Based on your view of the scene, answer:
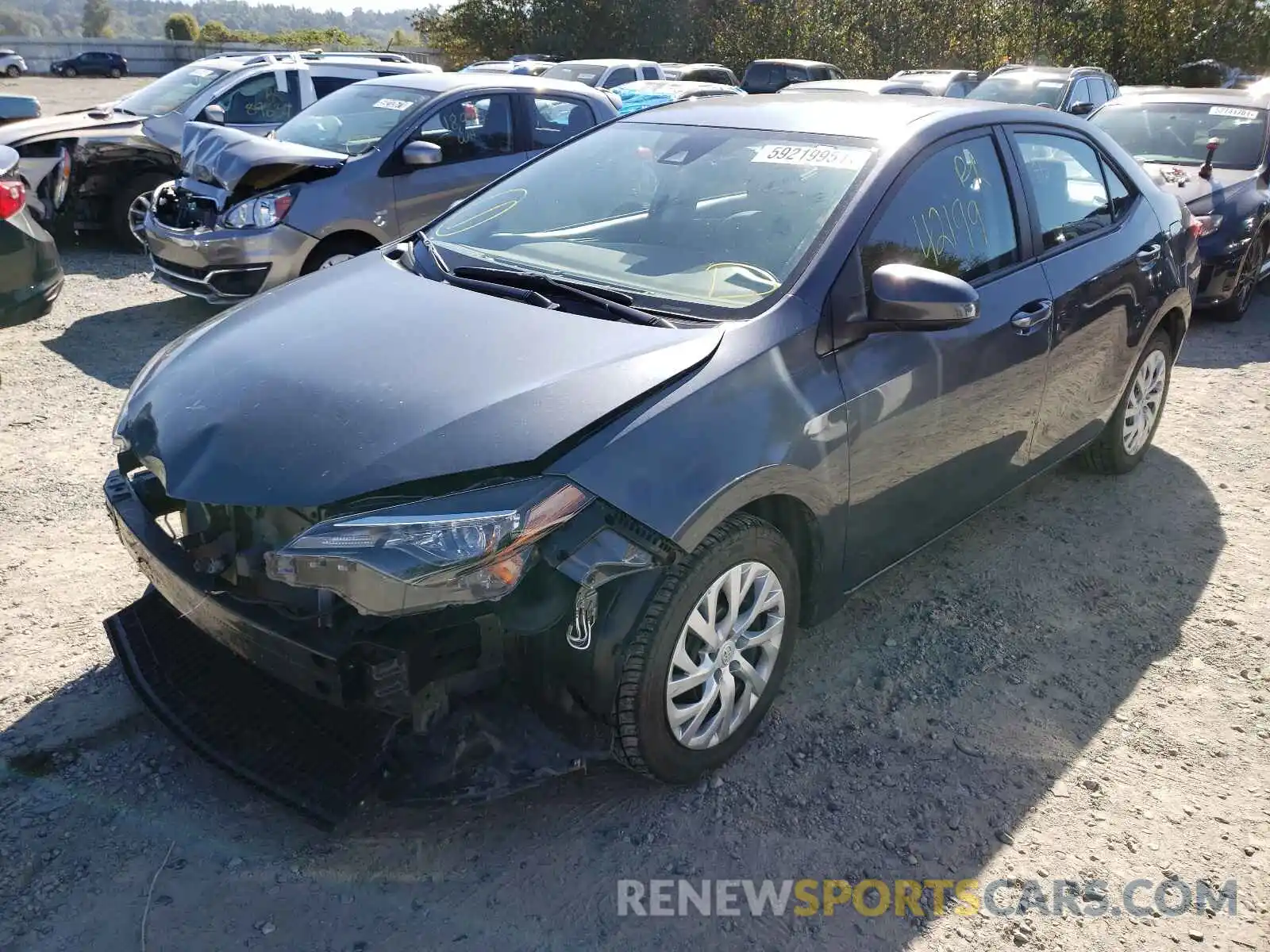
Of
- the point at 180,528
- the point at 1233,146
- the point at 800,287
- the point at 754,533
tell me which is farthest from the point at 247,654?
the point at 1233,146

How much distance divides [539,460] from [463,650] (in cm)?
48

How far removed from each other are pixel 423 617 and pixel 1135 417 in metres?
3.89

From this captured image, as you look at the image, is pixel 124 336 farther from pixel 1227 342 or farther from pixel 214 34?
pixel 214 34

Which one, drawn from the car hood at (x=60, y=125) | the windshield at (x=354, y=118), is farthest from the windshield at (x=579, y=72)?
the windshield at (x=354, y=118)

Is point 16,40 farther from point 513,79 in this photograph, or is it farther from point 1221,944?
point 1221,944

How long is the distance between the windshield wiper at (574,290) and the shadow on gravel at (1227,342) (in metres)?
5.40

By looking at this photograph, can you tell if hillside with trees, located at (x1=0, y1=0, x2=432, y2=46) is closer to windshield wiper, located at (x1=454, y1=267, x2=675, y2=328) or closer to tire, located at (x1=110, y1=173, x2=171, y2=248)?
tire, located at (x1=110, y1=173, x2=171, y2=248)

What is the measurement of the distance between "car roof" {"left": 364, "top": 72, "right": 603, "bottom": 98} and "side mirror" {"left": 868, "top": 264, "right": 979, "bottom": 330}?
5.39 m

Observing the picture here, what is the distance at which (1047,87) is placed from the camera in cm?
1241

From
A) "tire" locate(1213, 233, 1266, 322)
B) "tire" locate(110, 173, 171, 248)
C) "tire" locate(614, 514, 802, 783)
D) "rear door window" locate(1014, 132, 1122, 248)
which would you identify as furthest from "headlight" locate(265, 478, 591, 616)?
"tire" locate(110, 173, 171, 248)

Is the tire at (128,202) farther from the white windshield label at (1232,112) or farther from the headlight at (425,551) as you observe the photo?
the white windshield label at (1232,112)

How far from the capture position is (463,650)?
2.40 metres

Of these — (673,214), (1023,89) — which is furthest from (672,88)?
(673,214)

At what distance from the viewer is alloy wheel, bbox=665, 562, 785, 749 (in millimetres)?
2643
